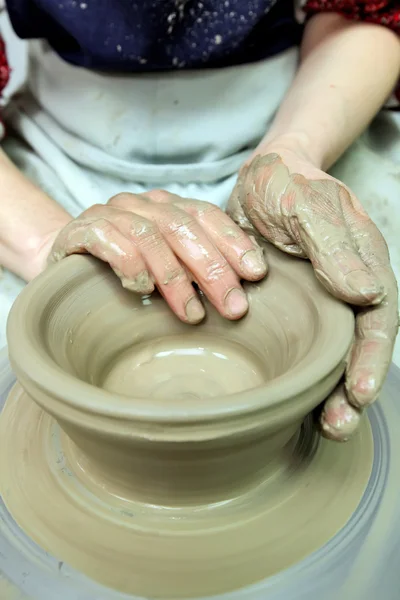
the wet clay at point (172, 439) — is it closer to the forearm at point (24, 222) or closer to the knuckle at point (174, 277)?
the knuckle at point (174, 277)

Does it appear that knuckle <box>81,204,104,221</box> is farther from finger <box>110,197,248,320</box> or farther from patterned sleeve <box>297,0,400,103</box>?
patterned sleeve <box>297,0,400,103</box>

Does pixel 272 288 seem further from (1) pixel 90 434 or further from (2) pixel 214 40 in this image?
(2) pixel 214 40

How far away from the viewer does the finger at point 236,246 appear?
94cm

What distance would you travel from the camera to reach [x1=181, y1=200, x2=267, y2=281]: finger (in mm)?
944

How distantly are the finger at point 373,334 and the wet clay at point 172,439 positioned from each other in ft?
0.19

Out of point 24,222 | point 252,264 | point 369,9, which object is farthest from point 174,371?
point 369,9

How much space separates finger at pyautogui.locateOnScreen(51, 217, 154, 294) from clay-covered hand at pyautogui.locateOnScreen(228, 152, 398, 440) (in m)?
0.21

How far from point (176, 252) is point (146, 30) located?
0.56 meters

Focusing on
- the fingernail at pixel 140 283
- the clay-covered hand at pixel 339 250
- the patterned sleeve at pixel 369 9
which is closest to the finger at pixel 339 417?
the clay-covered hand at pixel 339 250

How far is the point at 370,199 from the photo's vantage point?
1.34m

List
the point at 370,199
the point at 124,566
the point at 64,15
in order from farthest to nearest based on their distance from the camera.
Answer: the point at 370,199, the point at 64,15, the point at 124,566

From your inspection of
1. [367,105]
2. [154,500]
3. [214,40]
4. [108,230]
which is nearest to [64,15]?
[214,40]

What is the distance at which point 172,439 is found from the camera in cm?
65

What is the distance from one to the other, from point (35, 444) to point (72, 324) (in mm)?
183
